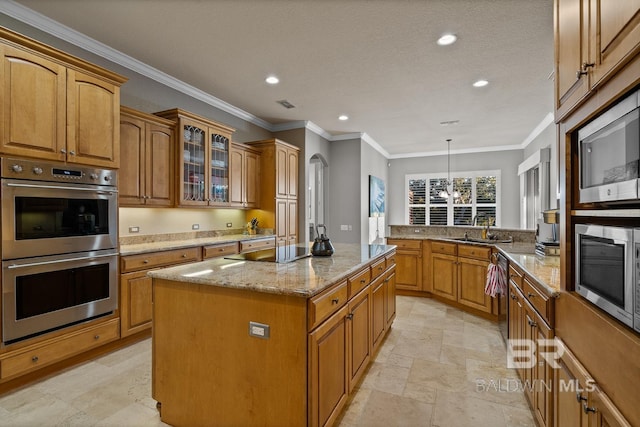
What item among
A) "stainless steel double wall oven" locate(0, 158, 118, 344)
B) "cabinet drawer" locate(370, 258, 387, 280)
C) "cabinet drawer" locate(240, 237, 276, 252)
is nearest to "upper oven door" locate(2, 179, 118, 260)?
"stainless steel double wall oven" locate(0, 158, 118, 344)

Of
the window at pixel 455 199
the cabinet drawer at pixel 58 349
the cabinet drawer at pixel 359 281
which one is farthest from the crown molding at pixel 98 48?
the window at pixel 455 199

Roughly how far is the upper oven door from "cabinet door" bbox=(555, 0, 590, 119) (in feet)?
10.7

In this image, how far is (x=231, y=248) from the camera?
4137 mm

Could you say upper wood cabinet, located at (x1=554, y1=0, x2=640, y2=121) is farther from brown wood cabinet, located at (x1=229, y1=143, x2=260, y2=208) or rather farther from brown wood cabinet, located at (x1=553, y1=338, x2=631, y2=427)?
brown wood cabinet, located at (x1=229, y1=143, x2=260, y2=208)

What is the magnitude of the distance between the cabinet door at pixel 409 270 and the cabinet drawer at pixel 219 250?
97.4 inches

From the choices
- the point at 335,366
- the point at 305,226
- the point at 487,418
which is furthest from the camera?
the point at 305,226

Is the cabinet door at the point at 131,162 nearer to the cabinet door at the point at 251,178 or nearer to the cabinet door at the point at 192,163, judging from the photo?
the cabinet door at the point at 192,163

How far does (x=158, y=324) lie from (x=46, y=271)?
3.96 feet

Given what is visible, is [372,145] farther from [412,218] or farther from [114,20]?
[114,20]

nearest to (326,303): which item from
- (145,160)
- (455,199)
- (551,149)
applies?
(145,160)

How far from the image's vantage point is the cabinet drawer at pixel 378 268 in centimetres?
259

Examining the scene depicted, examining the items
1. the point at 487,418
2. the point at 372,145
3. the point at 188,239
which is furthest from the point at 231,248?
the point at 372,145

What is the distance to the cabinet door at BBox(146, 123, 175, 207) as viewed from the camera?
3.40 m

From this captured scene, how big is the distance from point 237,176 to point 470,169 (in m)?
5.85
